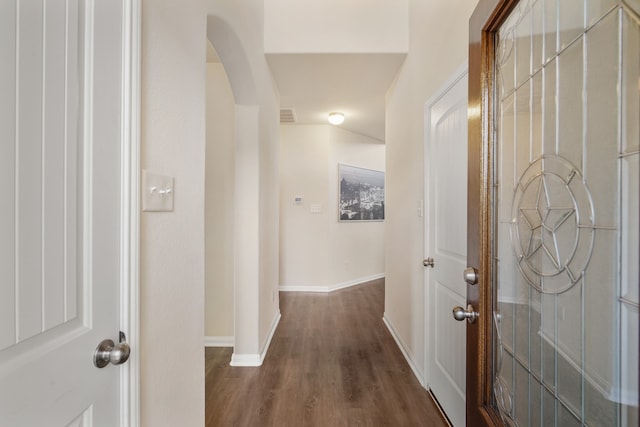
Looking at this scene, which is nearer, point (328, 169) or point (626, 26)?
point (626, 26)

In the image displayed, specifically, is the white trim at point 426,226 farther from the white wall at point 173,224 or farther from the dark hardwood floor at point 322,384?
the white wall at point 173,224

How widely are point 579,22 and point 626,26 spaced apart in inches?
5.7

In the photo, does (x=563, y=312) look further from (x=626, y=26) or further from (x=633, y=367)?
(x=626, y=26)

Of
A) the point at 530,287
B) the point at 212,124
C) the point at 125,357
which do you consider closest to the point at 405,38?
the point at 212,124

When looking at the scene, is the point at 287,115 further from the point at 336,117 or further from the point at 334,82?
the point at 334,82

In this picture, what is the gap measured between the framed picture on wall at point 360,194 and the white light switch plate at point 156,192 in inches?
153

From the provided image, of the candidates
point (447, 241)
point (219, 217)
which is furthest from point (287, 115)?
point (447, 241)

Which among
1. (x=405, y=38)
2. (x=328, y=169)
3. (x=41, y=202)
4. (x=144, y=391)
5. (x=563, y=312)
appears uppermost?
(x=405, y=38)

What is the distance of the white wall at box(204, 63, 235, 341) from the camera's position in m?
2.65

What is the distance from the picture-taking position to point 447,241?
1743 millimetres

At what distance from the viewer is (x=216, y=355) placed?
2512mm

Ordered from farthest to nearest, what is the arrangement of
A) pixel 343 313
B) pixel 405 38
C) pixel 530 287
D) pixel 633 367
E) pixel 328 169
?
pixel 328 169 → pixel 343 313 → pixel 405 38 → pixel 530 287 → pixel 633 367

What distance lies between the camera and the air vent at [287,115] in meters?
3.89

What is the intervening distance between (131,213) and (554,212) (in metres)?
1.09
